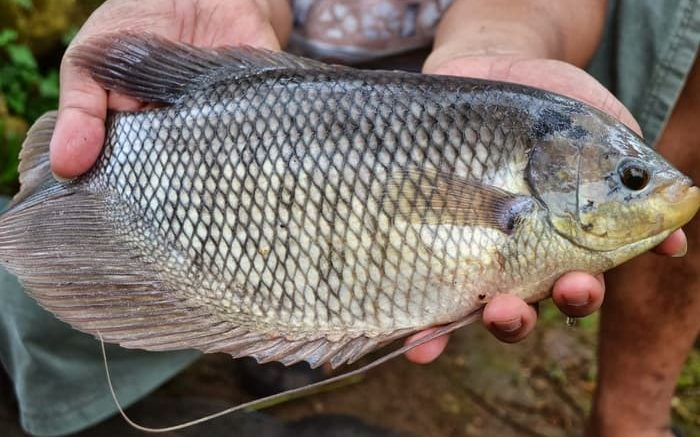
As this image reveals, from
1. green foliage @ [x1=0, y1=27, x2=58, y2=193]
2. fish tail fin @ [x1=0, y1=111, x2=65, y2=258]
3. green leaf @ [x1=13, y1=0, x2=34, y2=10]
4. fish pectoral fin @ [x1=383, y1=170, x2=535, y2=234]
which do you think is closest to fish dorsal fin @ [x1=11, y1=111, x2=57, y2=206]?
fish tail fin @ [x1=0, y1=111, x2=65, y2=258]

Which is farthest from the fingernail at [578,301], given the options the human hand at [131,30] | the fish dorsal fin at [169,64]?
the human hand at [131,30]

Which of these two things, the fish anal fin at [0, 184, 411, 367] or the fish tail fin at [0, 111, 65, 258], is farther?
the fish tail fin at [0, 111, 65, 258]

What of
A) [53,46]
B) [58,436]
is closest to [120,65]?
[58,436]

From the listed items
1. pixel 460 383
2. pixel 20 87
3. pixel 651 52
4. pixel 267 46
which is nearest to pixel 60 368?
pixel 267 46

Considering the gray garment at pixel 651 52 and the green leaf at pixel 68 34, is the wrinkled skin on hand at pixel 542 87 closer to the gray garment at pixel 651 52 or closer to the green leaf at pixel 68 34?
A: the gray garment at pixel 651 52

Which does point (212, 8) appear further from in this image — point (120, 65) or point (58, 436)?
point (58, 436)

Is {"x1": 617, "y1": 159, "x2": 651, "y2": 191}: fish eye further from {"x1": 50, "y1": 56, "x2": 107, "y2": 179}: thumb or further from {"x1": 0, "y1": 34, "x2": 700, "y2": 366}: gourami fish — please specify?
{"x1": 50, "y1": 56, "x2": 107, "y2": 179}: thumb
